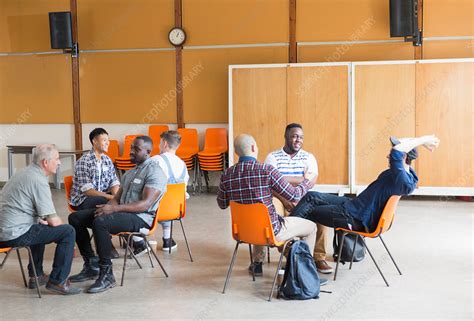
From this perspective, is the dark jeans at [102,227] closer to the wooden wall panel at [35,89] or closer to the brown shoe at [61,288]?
the brown shoe at [61,288]

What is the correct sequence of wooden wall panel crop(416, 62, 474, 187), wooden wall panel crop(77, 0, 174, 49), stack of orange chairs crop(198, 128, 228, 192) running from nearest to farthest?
1. wooden wall panel crop(416, 62, 474, 187)
2. stack of orange chairs crop(198, 128, 228, 192)
3. wooden wall panel crop(77, 0, 174, 49)

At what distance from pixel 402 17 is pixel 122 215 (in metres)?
5.59

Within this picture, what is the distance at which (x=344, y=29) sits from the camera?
30.2 feet

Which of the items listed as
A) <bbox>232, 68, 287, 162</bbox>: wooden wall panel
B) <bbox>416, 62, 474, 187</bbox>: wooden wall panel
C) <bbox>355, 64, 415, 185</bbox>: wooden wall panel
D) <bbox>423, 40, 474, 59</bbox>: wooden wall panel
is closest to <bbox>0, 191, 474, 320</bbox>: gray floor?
<bbox>416, 62, 474, 187</bbox>: wooden wall panel

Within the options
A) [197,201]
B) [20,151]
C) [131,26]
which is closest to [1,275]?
[197,201]

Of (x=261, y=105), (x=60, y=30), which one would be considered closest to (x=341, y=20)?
(x=261, y=105)

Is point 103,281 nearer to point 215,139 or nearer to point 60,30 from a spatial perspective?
point 215,139

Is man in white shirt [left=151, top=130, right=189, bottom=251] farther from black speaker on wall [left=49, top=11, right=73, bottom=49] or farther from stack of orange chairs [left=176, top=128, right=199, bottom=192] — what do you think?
black speaker on wall [left=49, top=11, right=73, bottom=49]

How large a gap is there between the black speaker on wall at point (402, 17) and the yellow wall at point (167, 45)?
0.34 meters

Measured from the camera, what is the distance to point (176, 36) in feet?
32.1

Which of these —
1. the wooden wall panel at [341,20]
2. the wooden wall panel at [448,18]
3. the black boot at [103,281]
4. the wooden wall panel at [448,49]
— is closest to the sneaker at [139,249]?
the black boot at [103,281]

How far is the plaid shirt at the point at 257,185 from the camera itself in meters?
4.27

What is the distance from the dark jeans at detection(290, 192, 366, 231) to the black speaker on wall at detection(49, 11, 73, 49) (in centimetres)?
636

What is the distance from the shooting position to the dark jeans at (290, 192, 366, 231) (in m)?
4.63
